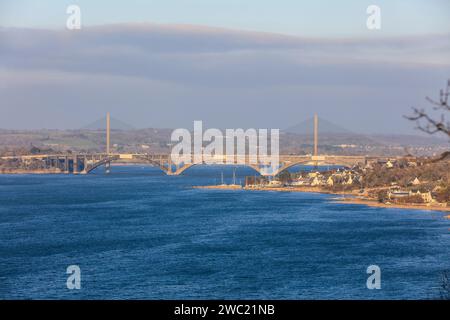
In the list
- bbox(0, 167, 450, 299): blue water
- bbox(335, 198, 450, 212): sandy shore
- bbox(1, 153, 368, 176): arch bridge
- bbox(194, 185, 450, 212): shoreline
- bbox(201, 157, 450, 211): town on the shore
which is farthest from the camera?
bbox(1, 153, 368, 176): arch bridge

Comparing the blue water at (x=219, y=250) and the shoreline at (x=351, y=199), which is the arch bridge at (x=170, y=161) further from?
the blue water at (x=219, y=250)

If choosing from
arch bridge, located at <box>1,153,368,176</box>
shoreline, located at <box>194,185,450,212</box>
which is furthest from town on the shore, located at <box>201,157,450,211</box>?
arch bridge, located at <box>1,153,368,176</box>

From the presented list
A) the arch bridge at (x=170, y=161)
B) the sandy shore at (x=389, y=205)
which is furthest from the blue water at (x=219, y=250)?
the arch bridge at (x=170, y=161)

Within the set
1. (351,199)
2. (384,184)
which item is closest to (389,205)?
(351,199)

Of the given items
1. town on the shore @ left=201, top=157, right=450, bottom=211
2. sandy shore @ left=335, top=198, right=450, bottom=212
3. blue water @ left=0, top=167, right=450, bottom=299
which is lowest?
blue water @ left=0, top=167, right=450, bottom=299

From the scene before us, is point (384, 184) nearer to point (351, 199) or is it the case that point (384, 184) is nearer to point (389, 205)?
point (351, 199)

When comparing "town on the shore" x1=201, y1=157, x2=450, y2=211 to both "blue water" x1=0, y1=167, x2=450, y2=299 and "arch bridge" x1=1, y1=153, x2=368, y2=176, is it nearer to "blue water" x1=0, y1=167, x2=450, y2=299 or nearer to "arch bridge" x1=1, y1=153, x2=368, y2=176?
"arch bridge" x1=1, y1=153, x2=368, y2=176

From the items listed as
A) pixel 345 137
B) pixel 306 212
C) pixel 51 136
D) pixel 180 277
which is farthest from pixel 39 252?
pixel 345 137
